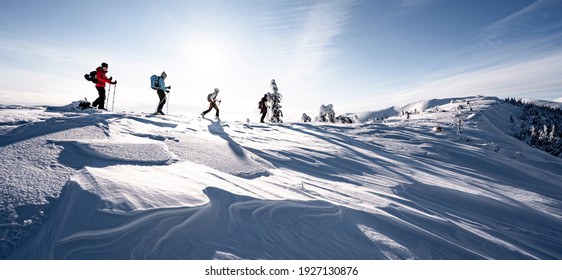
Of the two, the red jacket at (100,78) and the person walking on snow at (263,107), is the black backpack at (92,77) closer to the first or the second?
the red jacket at (100,78)

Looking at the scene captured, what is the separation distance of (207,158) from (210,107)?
10.6m

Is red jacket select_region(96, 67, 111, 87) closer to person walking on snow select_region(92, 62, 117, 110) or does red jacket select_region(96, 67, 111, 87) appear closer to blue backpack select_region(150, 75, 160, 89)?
person walking on snow select_region(92, 62, 117, 110)

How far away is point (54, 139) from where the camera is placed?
3.39 m

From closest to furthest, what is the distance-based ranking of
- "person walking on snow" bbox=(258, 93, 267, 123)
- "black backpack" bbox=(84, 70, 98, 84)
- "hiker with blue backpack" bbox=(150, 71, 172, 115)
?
"black backpack" bbox=(84, 70, 98, 84) < "hiker with blue backpack" bbox=(150, 71, 172, 115) < "person walking on snow" bbox=(258, 93, 267, 123)

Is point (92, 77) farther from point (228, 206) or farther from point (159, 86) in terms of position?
point (228, 206)

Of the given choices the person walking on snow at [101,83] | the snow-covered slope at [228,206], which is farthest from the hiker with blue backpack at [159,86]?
the snow-covered slope at [228,206]

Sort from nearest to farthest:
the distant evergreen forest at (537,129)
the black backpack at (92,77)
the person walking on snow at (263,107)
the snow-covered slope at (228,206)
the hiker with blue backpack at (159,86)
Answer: the snow-covered slope at (228,206) → the black backpack at (92,77) → the hiker with blue backpack at (159,86) → the person walking on snow at (263,107) → the distant evergreen forest at (537,129)

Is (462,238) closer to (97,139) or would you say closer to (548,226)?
(548,226)

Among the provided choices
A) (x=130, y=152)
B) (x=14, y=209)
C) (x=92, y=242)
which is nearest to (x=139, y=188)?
(x=92, y=242)

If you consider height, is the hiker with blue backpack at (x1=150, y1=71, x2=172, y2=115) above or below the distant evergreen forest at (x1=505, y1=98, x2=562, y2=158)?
below

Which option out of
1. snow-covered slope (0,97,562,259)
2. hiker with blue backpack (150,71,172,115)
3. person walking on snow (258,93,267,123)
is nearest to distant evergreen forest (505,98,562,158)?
person walking on snow (258,93,267,123)

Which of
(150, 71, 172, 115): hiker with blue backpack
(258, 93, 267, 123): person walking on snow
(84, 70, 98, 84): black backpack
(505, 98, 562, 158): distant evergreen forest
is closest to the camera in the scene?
(84, 70, 98, 84): black backpack

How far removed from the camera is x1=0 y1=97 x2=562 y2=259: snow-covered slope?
1869 millimetres

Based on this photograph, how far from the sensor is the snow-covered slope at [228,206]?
187cm
